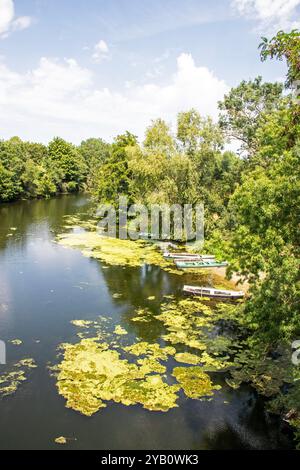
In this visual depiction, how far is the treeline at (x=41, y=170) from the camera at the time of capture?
73.4 m

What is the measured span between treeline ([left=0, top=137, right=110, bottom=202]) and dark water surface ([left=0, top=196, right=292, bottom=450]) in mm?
36742

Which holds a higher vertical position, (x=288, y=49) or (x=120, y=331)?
(x=288, y=49)

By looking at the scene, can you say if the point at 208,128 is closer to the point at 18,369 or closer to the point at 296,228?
the point at 296,228

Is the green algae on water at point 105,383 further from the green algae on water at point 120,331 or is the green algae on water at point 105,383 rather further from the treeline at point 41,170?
the treeline at point 41,170

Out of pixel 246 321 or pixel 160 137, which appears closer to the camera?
pixel 246 321

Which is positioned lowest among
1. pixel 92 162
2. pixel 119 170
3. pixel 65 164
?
pixel 119 170

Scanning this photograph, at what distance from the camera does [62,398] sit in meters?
16.8

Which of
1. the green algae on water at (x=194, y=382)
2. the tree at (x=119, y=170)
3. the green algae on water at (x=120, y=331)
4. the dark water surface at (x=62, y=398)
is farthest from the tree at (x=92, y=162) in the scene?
the green algae on water at (x=194, y=382)

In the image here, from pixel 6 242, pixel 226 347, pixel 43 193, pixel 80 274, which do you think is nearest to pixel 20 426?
pixel 226 347

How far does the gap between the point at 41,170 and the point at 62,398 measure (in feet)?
252

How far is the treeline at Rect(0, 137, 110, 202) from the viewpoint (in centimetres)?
7338

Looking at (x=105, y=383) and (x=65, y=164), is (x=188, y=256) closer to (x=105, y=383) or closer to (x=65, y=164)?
(x=105, y=383)

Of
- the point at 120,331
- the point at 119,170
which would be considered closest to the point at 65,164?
the point at 119,170

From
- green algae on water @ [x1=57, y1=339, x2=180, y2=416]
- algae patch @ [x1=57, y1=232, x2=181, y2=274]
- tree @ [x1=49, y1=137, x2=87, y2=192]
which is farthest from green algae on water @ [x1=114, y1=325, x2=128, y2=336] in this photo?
tree @ [x1=49, y1=137, x2=87, y2=192]
